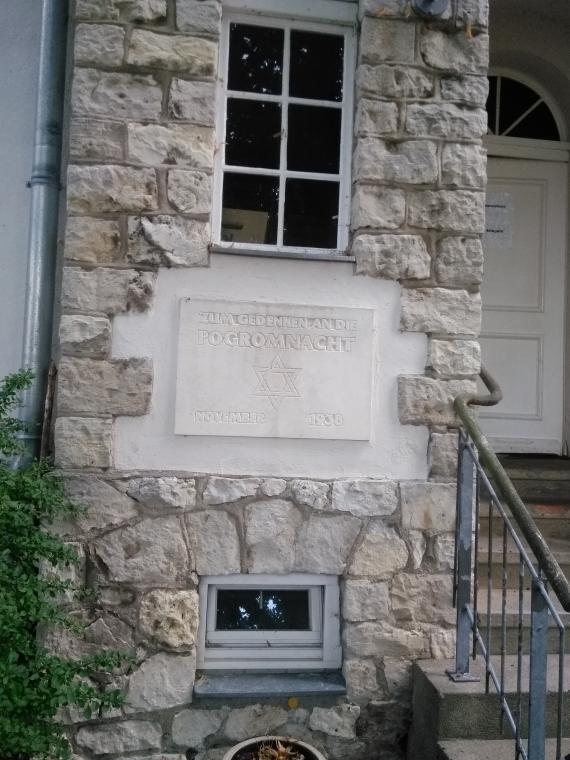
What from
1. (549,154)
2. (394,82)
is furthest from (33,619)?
(549,154)

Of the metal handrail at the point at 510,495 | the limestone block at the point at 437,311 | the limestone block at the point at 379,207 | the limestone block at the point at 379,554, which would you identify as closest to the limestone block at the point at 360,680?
the limestone block at the point at 379,554

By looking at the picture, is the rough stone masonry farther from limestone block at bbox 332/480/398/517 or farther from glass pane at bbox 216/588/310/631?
glass pane at bbox 216/588/310/631

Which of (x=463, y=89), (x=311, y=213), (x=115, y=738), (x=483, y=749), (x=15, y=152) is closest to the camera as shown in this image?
(x=483, y=749)

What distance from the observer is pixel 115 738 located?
9.93 ft

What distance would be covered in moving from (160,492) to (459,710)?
4.76 feet

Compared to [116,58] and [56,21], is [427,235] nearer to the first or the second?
[116,58]

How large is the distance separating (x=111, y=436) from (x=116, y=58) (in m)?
1.60

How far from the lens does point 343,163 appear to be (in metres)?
3.44

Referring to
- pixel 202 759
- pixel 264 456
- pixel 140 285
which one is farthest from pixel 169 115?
pixel 202 759

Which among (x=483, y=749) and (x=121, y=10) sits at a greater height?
(x=121, y=10)

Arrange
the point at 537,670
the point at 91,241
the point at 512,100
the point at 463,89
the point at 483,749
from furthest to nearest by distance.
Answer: the point at 512,100
the point at 463,89
the point at 91,241
the point at 483,749
the point at 537,670

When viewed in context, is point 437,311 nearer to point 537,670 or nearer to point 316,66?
point 316,66

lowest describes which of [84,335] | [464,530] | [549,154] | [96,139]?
[464,530]

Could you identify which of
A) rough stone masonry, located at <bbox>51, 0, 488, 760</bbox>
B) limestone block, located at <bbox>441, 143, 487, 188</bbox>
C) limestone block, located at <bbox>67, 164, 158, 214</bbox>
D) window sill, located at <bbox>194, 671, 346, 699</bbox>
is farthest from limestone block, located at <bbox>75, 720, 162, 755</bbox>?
limestone block, located at <bbox>441, 143, 487, 188</bbox>
